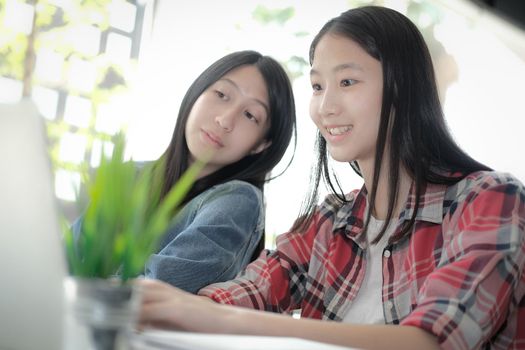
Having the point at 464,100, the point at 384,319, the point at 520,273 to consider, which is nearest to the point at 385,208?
the point at 384,319

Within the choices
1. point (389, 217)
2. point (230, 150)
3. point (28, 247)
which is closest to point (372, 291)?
point (389, 217)

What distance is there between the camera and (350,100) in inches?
58.3

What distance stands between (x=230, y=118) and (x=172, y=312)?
1.16m

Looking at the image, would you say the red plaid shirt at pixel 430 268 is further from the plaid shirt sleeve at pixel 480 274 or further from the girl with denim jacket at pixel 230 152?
the girl with denim jacket at pixel 230 152

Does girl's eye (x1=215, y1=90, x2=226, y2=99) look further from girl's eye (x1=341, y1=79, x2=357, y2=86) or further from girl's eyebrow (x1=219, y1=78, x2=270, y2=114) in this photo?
girl's eye (x1=341, y1=79, x2=357, y2=86)

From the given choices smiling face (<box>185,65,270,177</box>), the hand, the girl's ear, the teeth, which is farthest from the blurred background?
the hand

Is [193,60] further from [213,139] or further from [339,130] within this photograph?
[339,130]

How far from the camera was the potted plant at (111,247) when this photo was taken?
54 cm

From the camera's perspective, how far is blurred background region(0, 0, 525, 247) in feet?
11.2

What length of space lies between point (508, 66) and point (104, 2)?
228 cm

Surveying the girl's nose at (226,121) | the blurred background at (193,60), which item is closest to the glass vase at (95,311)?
the girl's nose at (226,121)

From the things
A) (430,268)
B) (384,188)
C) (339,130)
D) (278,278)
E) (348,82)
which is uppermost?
(348,82)

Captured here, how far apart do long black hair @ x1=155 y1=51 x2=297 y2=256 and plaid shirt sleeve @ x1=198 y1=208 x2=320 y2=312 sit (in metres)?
0.50

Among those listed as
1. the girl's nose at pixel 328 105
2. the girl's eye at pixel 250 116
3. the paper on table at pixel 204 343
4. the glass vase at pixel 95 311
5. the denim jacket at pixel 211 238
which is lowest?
the denim jacket at pixel 211 238
